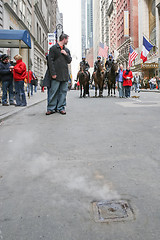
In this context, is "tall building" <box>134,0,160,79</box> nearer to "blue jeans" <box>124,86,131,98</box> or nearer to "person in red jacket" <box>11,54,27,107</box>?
"blue jeans" <box>124,86,131,98</box>

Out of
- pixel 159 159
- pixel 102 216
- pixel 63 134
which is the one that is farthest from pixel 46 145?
pixel 102 216

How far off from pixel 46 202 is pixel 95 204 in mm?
349

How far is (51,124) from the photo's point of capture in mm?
5801

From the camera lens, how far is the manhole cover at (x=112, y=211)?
1758mm

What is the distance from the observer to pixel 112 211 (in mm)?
1859

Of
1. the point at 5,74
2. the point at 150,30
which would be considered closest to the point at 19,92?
the point at 5,74

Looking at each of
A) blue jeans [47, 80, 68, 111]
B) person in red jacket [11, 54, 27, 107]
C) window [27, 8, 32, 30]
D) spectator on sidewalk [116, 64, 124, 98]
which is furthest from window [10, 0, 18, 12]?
blue jeans [47, 80, 68, 111]

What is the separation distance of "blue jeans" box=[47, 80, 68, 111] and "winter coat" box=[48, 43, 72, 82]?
181 mm

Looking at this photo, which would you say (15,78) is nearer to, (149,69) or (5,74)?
(5,74)

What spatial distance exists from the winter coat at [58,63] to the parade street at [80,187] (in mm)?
3246

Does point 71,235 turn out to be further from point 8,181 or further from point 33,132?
point 33,132

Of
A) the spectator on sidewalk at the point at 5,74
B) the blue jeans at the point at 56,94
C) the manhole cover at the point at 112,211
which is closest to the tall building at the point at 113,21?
the spectator on sidewalk at the point at 5,74

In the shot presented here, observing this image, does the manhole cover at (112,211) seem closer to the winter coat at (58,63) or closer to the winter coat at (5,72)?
the winter coat at (58,63)

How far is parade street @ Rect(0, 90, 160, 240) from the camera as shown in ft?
5.42
